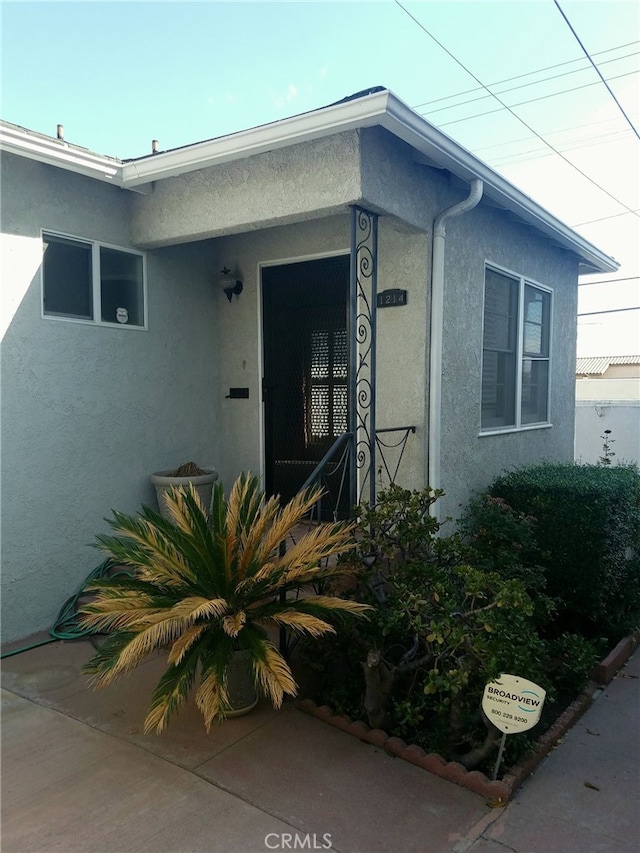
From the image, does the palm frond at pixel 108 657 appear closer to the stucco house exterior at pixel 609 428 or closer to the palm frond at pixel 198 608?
the palm frond at pixel 198 608

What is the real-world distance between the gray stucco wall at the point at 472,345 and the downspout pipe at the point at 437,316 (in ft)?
0.42

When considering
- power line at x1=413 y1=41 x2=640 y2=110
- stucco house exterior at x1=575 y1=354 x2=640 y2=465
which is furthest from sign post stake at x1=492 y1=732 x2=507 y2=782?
stucco house exterior at x1=575 y1=354 x2=640 y2=465

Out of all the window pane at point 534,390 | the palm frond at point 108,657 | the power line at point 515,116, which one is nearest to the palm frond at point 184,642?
the palm frond at point 108,657

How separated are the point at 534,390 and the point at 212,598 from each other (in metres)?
4.72

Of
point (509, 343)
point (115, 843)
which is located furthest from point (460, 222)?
point (115, 843)

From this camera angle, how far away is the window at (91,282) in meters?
4.63

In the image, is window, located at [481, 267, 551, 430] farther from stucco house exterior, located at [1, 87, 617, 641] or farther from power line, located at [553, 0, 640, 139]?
power line, located at [553, 0, 640, 139]

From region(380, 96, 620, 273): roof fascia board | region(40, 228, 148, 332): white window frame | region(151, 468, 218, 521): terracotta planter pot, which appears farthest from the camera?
region(151, 468, 218, 521): terracotta planter pot

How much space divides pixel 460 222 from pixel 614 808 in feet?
13.4

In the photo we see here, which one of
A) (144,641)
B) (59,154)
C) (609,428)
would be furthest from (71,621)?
(609,428)

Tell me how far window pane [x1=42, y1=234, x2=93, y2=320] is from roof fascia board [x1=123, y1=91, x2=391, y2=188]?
67 centimetres

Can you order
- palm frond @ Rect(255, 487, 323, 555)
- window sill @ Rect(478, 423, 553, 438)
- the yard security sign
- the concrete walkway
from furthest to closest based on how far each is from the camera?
window sill @ Rect(478, 423, 553, 438) → palm frond @ Rect(255, 487, 323, 555) → the yard security sign → the concrete walkway

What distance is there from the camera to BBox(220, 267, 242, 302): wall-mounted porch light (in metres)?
5.85

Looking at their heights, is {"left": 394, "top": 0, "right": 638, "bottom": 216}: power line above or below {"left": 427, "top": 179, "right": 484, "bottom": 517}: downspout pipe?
above
